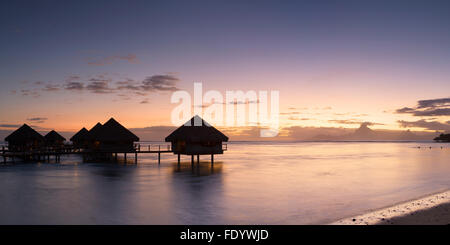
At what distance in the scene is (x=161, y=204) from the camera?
19.6m

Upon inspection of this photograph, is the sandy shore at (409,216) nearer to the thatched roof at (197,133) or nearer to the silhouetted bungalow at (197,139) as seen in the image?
the thatched roof at (197,133)

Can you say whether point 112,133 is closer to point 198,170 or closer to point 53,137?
point 198,170

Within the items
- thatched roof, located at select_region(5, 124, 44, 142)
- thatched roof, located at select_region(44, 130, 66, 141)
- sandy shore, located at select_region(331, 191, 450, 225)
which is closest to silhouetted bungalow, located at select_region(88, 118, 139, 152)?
thatched roof, located at select_region(5, 124, 44, 142)

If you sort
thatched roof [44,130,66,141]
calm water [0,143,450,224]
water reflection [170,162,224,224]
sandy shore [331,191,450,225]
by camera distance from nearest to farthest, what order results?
1. sandy shore [331,191,450,225]
2. calm water [0,143,450,224]
3. water reflection [170,162,224,224]
4. thatched roof [44,130,66,141]

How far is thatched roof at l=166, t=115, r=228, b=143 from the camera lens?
3681 cm

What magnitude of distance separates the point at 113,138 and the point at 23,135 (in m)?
22.1

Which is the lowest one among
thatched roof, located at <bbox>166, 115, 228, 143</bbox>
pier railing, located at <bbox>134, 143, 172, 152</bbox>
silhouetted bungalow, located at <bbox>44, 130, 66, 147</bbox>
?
pier railing, located at <bbox>134, 143, 172, 152</bbox>

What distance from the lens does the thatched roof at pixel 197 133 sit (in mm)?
36812

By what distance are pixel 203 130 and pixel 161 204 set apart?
1871 cm

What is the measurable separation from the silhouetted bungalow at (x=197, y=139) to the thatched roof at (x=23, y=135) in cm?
2929

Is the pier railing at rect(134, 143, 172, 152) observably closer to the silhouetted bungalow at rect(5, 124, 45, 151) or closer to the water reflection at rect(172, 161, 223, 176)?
the water reflection at rect(172, 161, 223, 176)

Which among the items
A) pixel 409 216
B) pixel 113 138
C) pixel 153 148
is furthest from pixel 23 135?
pixel 153 148
